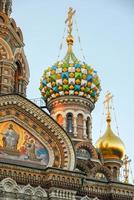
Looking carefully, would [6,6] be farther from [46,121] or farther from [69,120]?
[46,121]

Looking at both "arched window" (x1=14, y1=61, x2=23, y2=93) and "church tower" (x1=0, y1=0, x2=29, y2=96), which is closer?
"church tower" (x1=0, y1=0, x2=29, y2=96)

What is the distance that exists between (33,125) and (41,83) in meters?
5.01

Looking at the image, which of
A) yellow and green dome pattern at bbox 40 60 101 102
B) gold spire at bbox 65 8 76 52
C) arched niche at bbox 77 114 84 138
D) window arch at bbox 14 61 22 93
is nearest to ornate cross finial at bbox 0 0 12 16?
window arch at bbox 14 61 22 93

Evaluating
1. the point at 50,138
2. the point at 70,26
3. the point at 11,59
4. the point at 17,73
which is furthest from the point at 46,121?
the point at 70,26

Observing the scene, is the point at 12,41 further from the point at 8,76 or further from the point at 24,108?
the point at 24,108

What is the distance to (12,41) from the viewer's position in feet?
53.1

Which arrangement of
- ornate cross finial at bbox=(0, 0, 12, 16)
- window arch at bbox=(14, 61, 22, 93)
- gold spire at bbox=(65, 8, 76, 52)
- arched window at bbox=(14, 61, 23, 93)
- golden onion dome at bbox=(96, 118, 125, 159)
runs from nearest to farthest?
arched window at bbox=(14, 61, 23, 93) → window arch at bbox=(14, 61, 22, 93) → ornate cross finial at bbox=(0, 0, 12, 16) → golden onion dome at bbox=(96, 118, 125, 159) → gold spire at bbox=(65, 8, 76, 52)

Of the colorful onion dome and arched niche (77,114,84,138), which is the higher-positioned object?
the colorful onion dome

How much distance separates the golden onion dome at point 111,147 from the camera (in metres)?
18.3

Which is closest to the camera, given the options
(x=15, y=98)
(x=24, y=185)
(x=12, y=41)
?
(x=24, y=185)

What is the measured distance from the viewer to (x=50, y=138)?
46.2 feet

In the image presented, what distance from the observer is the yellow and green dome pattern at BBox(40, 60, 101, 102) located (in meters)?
17.9

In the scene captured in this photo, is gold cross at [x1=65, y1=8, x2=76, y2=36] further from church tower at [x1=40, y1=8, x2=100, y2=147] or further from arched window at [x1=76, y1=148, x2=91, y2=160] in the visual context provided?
arched window at [x1=76, y1=148, x2=91, y2=160]

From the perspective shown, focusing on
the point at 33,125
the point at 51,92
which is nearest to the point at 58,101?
the point at 51,92
